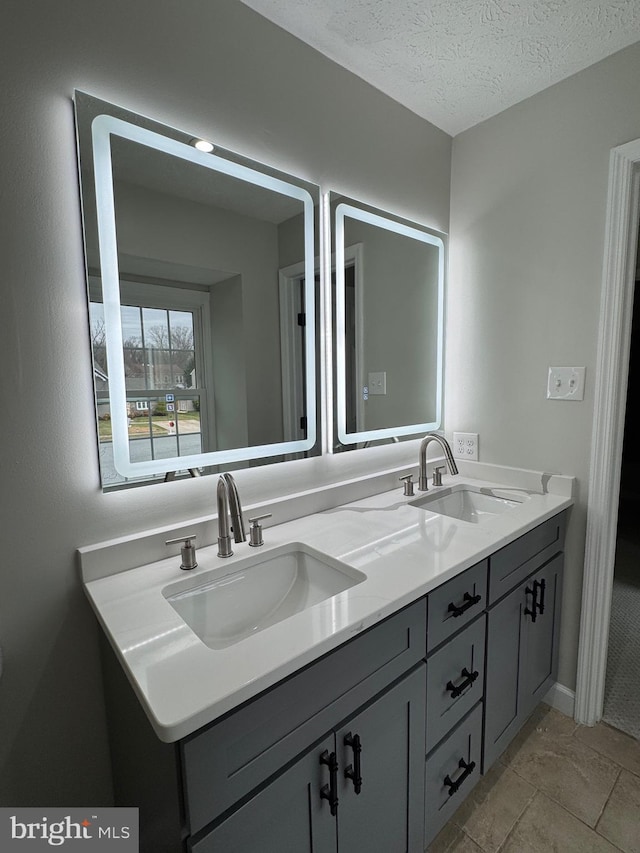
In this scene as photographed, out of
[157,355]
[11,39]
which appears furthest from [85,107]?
[157,355]

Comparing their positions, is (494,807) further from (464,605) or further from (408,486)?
(408,486)

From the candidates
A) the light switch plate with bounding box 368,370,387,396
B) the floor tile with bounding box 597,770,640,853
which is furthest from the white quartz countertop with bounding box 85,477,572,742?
the floor tile with bounding box 597,770,640,853

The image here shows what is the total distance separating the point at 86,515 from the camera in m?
1.03

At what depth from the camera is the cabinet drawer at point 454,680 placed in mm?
1081

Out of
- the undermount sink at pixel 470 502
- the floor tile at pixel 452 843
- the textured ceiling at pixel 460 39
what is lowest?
the floor tile at pixel 452 843

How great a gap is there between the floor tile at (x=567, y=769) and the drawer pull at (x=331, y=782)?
97 cm

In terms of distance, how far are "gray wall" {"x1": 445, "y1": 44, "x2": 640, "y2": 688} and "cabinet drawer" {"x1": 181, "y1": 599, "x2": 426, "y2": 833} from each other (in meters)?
1.05

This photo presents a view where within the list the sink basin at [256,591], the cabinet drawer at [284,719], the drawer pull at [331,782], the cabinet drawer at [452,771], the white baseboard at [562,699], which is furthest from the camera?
the white baseboard at [562,699]

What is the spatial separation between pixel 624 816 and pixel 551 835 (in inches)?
9.8

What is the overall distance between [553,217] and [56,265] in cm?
164

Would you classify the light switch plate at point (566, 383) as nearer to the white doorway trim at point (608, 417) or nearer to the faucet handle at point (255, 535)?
the white doorway trim at point (608, 417)

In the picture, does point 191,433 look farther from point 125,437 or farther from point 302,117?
point 302,117

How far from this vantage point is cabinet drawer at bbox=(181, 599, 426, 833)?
65 cm

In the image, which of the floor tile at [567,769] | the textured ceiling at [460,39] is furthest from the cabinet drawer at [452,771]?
the textured ceiling at [460,39]
